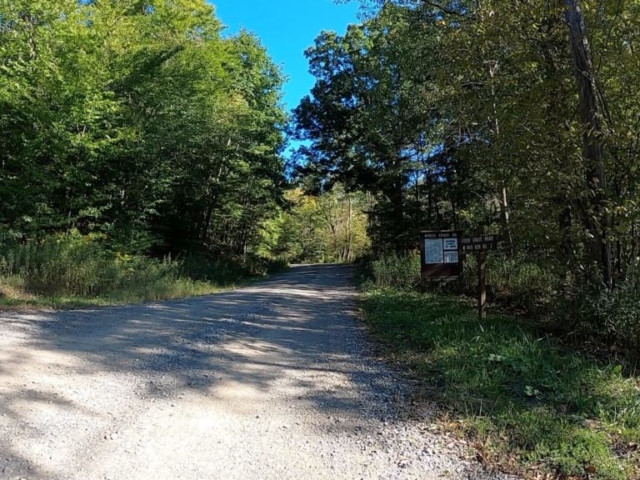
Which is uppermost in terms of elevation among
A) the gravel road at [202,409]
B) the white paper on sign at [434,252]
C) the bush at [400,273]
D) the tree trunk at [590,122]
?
the tree trunk at [590,122]

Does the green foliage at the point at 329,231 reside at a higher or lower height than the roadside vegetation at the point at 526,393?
higher

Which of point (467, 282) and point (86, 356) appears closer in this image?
point (86, 356)

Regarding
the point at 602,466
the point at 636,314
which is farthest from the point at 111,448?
the point at 636,314

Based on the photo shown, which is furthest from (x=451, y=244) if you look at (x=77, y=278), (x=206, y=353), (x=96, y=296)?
(x=77, y=278)

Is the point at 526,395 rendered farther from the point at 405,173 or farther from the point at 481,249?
the point at 405,173

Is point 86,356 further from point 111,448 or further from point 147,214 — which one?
point 147,214

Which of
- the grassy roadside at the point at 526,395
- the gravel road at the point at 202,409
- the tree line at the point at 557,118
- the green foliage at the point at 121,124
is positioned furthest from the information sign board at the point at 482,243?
the green foliage at the point at 121,124

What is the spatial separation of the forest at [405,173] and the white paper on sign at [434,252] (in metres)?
0.92

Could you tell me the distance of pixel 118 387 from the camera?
4.66m

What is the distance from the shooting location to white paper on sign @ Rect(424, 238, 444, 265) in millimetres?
10227

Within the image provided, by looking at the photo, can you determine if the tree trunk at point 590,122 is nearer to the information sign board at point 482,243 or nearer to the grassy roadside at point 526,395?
the grassy roadside at point 526,395

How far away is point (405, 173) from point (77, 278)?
11.9 metres

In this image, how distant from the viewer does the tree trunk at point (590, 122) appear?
6.19m

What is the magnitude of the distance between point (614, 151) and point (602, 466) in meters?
4.46
